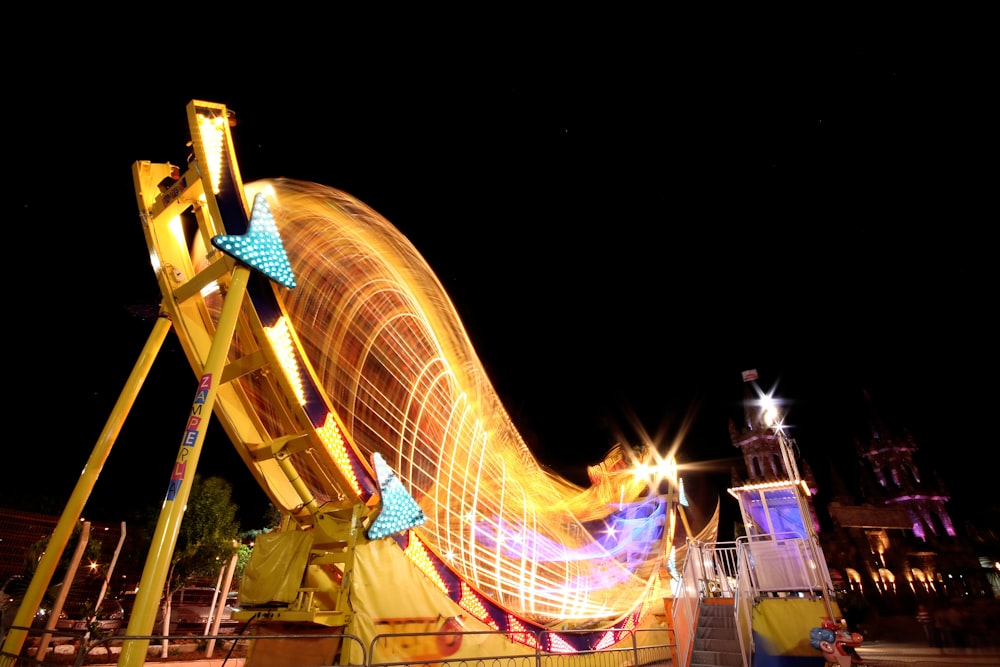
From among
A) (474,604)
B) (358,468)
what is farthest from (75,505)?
(474,604)

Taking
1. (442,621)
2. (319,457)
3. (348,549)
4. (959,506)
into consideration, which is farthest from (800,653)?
(959,506)

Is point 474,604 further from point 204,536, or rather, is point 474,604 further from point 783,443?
point 204,536

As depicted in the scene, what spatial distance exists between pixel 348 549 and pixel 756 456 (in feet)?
247

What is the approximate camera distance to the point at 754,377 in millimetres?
31203

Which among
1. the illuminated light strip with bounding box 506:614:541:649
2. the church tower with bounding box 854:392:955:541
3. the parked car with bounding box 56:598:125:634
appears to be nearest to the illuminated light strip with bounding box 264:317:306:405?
the illuminated light strip with bounding box 506:614:541:649

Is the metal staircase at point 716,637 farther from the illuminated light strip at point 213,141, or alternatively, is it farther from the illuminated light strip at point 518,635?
the illuminated light strip at point 213,141

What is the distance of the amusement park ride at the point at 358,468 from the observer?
6562 millimetres

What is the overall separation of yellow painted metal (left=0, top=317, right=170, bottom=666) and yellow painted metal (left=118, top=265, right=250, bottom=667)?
1.61 meters

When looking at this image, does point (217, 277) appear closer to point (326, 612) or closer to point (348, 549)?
point (348, 549)

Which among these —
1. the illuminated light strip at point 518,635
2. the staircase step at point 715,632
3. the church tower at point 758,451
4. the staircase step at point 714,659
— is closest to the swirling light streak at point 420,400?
the illuminated light strip at point 518,635

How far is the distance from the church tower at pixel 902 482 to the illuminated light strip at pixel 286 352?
301 ft

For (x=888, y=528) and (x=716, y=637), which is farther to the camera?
(x=888, y=528)

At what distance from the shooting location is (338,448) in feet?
23.6

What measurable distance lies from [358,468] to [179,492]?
2.63 meters
